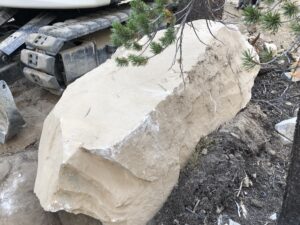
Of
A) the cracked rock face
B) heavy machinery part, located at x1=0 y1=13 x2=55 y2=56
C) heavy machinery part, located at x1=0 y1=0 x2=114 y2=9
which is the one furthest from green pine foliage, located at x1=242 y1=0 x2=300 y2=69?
heavy machinery part, located at x1=0 y1=13 x2=55 y2=56

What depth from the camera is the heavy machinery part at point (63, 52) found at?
3.71 m

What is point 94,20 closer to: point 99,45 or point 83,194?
point 99,45

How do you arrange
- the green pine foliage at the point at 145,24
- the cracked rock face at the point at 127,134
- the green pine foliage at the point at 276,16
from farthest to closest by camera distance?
1. the cracked rock face at the point at 127,134
2. the green pine foliage at the point at 145,24
3. the green pine foliage at the point at 276,16

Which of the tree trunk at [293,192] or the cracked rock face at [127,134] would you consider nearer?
the tree trunk at [293,192]

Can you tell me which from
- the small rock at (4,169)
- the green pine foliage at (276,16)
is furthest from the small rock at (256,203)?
the small rock at (4,169)

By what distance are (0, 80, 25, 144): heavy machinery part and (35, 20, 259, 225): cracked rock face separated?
2.13ft

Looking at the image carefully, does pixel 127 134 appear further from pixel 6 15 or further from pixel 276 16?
pixel 6 15

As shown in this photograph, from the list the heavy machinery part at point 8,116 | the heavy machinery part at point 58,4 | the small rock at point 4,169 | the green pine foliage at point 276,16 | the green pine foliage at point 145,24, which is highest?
the green pine foliage at point 276,16

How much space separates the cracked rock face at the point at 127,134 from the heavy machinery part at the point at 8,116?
0.65 m

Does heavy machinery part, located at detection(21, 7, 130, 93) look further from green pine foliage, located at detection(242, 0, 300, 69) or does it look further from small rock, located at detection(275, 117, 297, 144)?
green pine foliage, located at detection(242, 0, 300, 69)

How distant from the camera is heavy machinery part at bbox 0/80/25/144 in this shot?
138 inches

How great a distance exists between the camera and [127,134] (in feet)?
8.38

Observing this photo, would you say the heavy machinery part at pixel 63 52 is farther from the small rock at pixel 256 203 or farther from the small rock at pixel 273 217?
the small rock at pixel 273 217

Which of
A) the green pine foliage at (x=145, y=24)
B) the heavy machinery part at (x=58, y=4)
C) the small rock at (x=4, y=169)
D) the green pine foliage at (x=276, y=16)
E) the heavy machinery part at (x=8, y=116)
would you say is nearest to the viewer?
the green pine foliage at (x=276, y=16)
